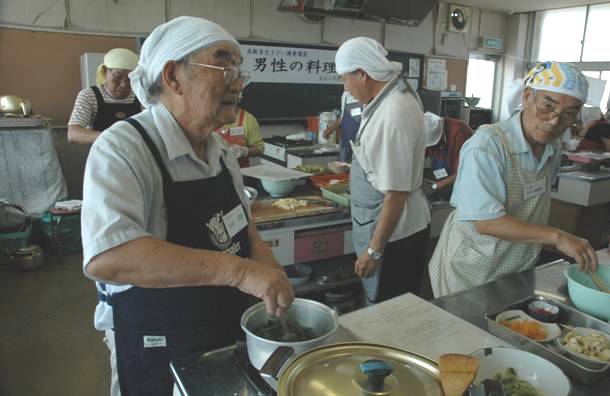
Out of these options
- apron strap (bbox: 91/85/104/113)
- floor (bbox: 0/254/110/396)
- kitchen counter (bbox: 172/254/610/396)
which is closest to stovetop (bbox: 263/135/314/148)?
apron strap (bbox: 91/85/104/113)

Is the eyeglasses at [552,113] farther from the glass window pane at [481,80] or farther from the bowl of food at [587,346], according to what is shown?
the glass window pane at [481,80]

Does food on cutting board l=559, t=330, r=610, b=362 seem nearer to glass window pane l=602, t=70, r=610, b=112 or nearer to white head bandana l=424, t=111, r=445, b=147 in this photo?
white head bandana l=424, t=111, r=445, b=147

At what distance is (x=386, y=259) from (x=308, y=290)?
74 cm

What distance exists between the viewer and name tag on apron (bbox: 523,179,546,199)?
161 cm

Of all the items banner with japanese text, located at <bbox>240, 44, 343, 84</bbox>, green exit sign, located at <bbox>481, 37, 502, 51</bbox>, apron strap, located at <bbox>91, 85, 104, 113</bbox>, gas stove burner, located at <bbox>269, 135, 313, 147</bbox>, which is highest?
green exit sign, located at <bbox>481, 37, 502, 51</bbox>

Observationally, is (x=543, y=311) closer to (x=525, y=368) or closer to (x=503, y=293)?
(x=503, y=293)

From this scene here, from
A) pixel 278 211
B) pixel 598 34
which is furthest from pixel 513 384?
pixel 598 34

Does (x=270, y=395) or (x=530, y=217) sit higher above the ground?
(x=530, y=217)

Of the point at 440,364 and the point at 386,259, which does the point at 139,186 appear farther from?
the point at 386,259

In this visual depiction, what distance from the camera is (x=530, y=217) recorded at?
1648 millimetres

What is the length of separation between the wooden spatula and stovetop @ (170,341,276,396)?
1.07 feet

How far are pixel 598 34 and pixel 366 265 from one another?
7.31m

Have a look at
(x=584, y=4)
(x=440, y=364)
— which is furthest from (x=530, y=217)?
(x=584, y=4)

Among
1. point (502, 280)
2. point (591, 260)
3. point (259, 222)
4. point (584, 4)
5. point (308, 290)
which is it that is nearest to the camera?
point (591, 260)
